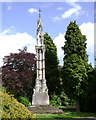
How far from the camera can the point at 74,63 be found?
2383 cm

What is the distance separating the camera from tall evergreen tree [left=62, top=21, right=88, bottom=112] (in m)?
23.1

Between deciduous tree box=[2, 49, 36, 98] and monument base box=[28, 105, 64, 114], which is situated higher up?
deciduous tree box=[2, 49, 36, 98]

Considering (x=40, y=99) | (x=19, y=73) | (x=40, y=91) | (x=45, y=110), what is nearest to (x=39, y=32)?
(x=40, y=91)

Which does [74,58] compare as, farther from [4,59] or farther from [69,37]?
[4,59]

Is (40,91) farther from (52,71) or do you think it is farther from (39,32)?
(52,71)

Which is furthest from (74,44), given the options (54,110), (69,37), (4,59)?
(4,59)

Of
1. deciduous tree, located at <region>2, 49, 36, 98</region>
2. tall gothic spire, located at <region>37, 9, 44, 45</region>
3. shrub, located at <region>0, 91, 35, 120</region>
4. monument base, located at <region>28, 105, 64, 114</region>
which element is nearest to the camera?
shrub, located at <region>0, 91, 35, 120</region>

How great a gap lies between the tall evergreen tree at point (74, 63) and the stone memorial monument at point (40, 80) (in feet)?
11.5

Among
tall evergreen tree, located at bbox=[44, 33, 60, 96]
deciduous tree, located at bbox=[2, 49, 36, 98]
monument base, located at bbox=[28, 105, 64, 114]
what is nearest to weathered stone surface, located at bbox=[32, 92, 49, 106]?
monument base, located at bbox=[28, 105, 64, 114]

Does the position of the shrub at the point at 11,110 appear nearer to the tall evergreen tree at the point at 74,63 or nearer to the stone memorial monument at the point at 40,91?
the stone memorial monument at the point at 40,91

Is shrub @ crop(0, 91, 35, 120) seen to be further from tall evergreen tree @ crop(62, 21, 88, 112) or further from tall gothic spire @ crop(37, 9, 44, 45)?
tall evergreen tree @ crop(62, 21, 88, 112)

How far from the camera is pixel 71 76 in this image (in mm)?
23297

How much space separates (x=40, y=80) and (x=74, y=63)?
4769mm

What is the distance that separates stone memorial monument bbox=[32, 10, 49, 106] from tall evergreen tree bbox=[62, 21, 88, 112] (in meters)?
3.51
